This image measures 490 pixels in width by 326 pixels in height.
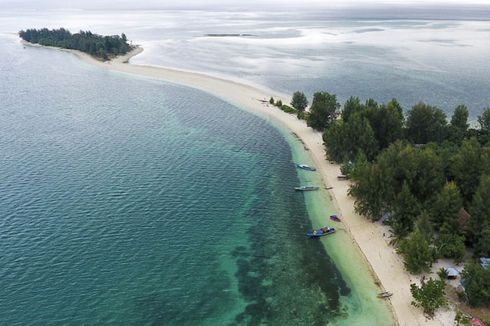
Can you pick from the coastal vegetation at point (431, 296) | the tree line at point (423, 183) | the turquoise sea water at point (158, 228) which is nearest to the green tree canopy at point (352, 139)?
the tree line at point (423, 183)

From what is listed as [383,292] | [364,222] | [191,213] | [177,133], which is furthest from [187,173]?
[383,292]

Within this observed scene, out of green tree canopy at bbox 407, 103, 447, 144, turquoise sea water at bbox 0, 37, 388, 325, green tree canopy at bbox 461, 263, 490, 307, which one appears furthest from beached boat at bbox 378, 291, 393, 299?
green tree canopy at bbox 407, 103, 447, 144

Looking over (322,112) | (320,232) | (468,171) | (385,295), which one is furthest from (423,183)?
(322,112)

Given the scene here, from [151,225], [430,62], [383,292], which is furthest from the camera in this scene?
[430,62]

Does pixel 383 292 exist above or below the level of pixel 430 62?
below

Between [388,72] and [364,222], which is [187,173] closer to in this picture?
[364,222]
